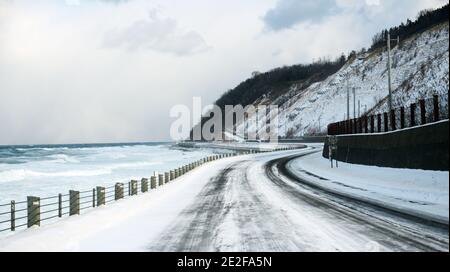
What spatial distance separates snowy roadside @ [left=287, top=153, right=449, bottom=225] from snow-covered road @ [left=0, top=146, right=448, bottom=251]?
0.98 m

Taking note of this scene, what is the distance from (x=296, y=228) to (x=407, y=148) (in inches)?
473

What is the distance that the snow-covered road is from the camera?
7941mm

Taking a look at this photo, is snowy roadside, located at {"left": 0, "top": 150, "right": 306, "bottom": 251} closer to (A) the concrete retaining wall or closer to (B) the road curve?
(B) the road curve

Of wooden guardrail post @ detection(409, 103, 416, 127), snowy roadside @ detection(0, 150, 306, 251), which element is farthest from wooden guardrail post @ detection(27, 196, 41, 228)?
wooden guardrail post @ detection(409, 103, 416, 127)

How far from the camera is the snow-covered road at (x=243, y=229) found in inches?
313

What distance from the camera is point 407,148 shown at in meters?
19.5

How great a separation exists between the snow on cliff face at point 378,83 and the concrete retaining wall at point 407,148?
61.1m

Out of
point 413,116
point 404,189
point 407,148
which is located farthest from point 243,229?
point 413,116

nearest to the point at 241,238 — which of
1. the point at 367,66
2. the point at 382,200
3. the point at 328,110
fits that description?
the point at 382,200

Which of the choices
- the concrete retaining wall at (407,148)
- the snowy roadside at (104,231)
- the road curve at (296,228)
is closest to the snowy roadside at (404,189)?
the concrete retaining wall at (407,148)

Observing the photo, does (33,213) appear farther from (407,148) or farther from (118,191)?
(407,148)
